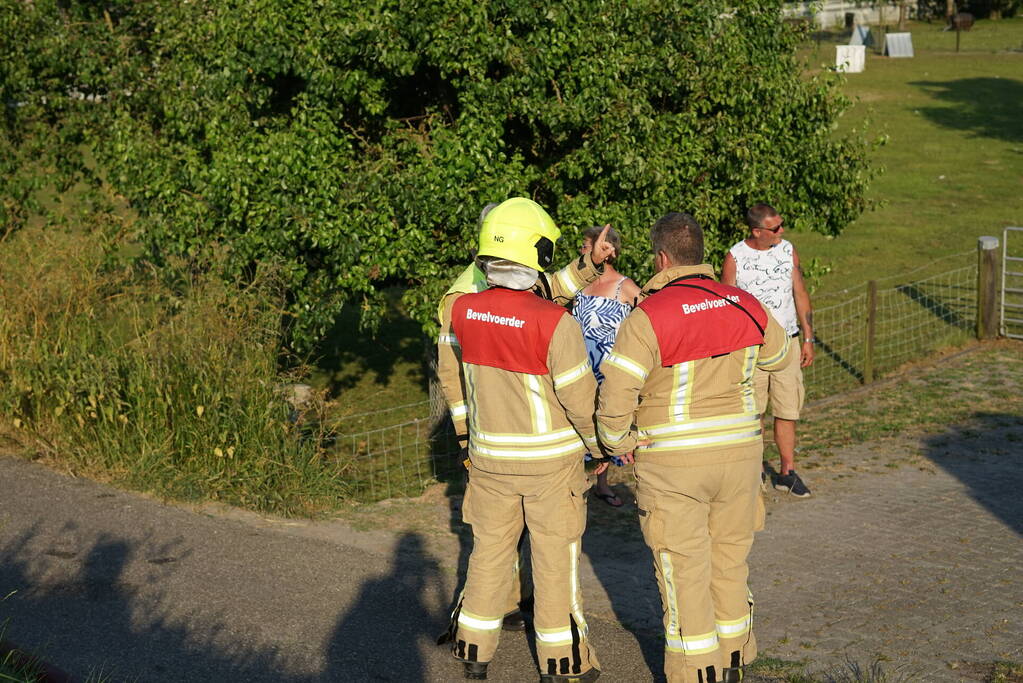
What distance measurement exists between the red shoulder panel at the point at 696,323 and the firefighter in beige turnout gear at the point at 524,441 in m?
0.37

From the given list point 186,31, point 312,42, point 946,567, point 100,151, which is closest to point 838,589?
point 946,567

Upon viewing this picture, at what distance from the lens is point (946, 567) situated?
646 cm

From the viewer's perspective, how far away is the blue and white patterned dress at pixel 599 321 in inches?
266

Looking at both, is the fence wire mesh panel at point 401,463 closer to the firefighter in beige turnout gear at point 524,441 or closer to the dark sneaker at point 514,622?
the dark sneaker at point 514,622

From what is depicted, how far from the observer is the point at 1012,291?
1233 cm

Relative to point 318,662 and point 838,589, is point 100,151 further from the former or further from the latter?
point 838,589

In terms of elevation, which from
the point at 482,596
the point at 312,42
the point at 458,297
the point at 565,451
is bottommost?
the point at 482,596

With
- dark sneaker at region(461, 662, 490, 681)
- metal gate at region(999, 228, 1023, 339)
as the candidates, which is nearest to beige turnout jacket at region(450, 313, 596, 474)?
dark sneaker at region(461, 662, 490, 681)

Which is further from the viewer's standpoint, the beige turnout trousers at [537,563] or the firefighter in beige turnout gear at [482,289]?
the firefighter in beige turnout gear at [482,289]

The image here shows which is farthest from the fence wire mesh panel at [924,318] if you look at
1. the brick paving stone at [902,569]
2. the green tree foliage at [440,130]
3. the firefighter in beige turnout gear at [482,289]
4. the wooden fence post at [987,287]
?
the firefighter in beige turnout gear at [482,289]

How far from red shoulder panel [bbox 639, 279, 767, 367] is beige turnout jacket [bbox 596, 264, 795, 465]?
0.03 meters

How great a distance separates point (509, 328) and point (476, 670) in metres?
1.56

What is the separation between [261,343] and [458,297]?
3.28 m

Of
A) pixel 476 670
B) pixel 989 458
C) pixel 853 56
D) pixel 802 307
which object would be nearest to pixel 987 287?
pixel 989 458
